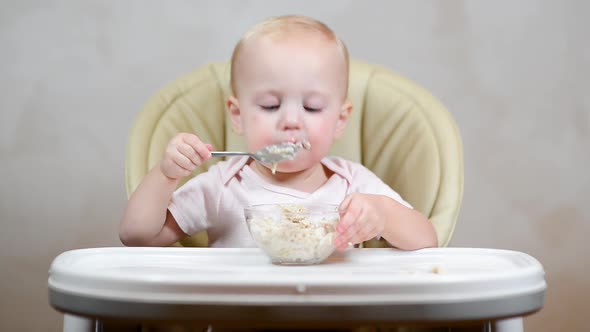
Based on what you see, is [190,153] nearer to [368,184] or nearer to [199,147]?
[199,147]

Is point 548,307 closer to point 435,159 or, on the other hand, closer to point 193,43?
point 435,159

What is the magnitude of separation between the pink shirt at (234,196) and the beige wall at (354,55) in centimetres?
78

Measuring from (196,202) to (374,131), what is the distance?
39 centimetres

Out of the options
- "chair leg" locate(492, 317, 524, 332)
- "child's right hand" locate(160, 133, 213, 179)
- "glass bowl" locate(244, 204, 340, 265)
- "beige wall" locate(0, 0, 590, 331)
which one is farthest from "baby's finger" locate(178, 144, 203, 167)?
"beige wall" locate(0, 0, 590, 331)

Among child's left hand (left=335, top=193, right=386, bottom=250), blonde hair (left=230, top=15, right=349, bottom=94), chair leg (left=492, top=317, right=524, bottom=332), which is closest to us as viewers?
Result: chair leg (left=492, top=317, right=524, bottom=332)

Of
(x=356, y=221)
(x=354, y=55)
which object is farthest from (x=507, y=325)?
(x=354, y=55)

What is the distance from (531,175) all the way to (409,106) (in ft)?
2.54

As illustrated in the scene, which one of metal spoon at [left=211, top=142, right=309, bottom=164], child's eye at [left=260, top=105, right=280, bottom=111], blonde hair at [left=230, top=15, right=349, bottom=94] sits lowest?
metal spoon at [left=211, top=142, right=309, bottom=164]

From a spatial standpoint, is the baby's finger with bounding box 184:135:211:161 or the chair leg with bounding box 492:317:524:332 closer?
the chair leg with bounding box 492:317:524:332

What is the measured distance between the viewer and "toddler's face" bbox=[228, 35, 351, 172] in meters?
1.14

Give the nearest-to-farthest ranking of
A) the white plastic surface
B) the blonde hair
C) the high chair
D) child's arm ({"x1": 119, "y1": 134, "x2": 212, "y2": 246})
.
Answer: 1. the white plastic surface
2. child's arm ({"x1": 119, "y1": 134, "x2": 212, "y2": 246})
3. the blonde hair
4. the high chair

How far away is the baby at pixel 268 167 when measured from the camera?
1098 mm

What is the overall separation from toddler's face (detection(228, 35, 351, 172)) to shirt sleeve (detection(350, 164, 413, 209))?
0.10 meters

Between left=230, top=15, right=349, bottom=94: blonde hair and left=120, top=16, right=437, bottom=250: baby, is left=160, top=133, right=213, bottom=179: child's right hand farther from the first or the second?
left=230, top=15, right=349, bottom=94: blonde hair
